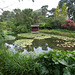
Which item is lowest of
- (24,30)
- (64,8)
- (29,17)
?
(24,30)

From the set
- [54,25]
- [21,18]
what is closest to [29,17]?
[21,18]

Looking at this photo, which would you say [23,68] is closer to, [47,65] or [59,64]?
[47,65]

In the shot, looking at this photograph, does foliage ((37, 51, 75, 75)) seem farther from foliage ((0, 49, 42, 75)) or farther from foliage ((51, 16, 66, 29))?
foliage ((51, 16, 66, 29))

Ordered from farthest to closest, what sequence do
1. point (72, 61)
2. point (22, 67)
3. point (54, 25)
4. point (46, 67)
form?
point (54, 25), point (22, 67), point (46, 67), point (72, 61)

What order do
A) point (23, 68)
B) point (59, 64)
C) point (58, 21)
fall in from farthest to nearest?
1. point (58, 21)
2. point (23, 68)
3. point (59, 64)

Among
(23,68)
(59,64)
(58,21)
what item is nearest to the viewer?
(59,64)

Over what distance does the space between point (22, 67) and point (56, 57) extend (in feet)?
2.65

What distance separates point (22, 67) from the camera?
1.67m

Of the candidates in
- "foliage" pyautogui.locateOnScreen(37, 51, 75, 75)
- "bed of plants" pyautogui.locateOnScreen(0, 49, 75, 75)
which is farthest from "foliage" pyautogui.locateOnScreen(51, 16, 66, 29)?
"foliage" pyautogui.locateOnScreen(37, 51, 75, 75)

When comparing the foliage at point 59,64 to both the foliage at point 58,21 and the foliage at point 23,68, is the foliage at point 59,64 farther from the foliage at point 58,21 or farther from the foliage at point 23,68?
the foliage at point 58,21

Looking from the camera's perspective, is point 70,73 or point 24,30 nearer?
point 70,73

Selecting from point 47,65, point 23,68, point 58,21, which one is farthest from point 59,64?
point 58,21

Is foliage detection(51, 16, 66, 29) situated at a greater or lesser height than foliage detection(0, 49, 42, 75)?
greater

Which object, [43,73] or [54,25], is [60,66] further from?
[54,25]
